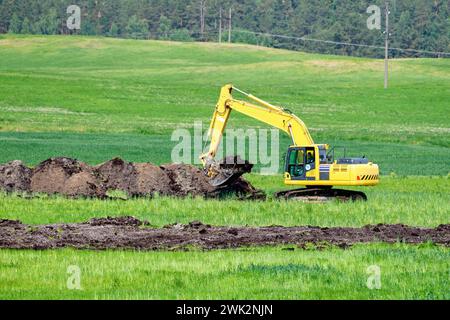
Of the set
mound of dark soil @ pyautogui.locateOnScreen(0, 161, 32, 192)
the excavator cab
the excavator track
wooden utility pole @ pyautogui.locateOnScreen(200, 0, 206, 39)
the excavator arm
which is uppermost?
wooden utility pole @ pyautogui.locateOnScreen(200, 0, 206, 39)

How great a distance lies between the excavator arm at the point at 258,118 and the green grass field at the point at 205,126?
2.84 meters

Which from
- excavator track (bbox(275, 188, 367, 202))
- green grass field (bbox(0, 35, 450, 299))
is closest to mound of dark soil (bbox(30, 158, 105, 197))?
green grass field (bbox(0, 35, 450, 299))

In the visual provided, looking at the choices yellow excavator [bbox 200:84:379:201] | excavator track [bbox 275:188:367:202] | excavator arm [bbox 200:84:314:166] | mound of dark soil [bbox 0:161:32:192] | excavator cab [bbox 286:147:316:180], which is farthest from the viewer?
excavator arm [bbox 200:84:314:166]

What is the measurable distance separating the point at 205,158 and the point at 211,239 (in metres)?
13.2

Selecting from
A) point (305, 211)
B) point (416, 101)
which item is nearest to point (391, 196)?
point (305, 211)

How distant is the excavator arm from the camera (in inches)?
1458

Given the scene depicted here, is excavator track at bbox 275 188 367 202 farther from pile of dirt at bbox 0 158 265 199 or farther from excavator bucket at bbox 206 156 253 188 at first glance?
excavator bucket at bbox 206 156 253 188

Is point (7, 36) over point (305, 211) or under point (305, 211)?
over

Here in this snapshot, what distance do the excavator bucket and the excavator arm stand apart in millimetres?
313

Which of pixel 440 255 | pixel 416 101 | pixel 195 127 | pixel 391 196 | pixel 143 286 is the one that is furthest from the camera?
pixel 416 101

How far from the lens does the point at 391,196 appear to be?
119 feet

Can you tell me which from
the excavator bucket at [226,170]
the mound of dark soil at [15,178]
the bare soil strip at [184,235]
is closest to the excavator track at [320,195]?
the excavator bucket at [226,170]

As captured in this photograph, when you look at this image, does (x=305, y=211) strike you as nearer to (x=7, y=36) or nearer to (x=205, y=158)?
(x=205, y=158)

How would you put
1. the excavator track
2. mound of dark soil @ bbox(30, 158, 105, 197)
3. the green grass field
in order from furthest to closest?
the excavator track → mound of dark soil @ bbox(30, 158, 105, 197) → the green grass field
